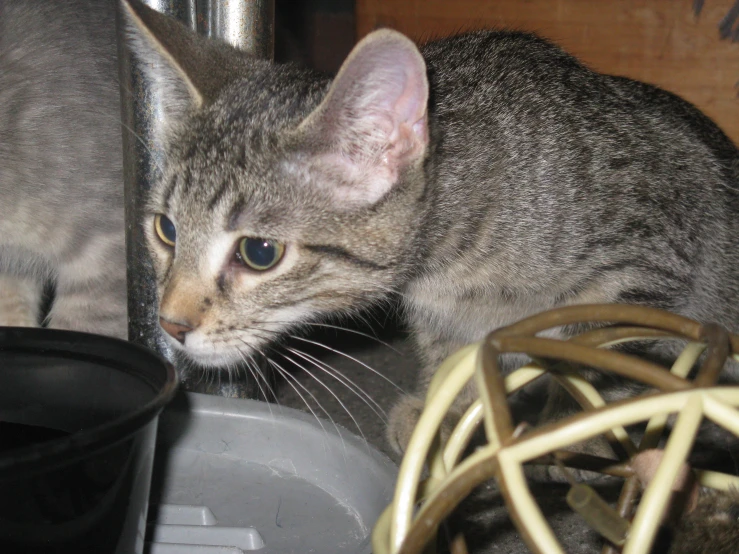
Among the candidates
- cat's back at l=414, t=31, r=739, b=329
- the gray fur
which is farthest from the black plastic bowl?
the gray fur

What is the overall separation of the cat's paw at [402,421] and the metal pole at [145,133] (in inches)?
19.7

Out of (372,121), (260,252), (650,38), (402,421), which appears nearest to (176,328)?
(260,252)

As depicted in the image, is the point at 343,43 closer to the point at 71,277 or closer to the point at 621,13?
the point at 621,13

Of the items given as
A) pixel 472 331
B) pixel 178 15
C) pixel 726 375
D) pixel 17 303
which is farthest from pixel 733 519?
pixel 17 303

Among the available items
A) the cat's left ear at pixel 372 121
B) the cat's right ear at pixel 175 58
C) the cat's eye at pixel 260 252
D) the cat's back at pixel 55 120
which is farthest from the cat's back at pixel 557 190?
the cat's back at pixel 55 120

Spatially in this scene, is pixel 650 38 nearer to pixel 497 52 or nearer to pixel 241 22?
pixel 497 52

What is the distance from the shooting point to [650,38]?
228cm

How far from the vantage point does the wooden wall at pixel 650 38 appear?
2225 millimetres

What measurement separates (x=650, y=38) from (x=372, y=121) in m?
1.51

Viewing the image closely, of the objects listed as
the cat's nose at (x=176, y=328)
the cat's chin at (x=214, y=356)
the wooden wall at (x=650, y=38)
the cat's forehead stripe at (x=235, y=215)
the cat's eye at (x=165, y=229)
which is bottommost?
the cat's chin at (x=214, y=356)

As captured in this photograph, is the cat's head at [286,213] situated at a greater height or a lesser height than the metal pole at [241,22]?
lesser

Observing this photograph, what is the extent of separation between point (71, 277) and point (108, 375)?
79 centimetres

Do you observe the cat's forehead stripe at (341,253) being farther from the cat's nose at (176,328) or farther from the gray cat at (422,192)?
the cat's nose at (176,328)

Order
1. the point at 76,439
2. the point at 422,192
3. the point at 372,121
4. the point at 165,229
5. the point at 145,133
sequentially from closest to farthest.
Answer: the point at 76,439, the point at 372,121, the point at 422,192, the point at 165,229, the point at 145,133
